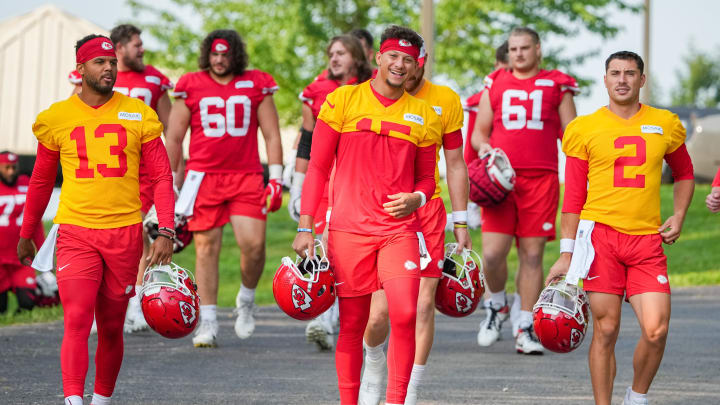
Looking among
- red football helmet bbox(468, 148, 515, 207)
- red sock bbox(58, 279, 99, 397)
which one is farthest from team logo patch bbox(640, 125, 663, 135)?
red sock bbox(58, 279, 99, 397)

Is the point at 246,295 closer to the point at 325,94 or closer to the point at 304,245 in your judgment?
the point at 325,94

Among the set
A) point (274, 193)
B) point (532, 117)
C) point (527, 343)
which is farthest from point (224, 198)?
point (527, 343)

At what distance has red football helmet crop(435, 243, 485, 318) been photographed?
689 centimetres

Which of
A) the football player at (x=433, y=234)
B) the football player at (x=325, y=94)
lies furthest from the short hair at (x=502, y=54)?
the football player at (x=433, y=234)

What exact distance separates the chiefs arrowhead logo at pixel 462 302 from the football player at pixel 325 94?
248 centimetres

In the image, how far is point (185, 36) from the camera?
3238cm

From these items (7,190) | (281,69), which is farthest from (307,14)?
(7,190)

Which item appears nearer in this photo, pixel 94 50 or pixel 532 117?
pixel 94 50

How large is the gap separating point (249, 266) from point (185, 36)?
23519 millimetres

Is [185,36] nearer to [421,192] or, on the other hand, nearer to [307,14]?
[307,14]

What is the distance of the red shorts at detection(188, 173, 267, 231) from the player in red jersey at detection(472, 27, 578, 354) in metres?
1.85

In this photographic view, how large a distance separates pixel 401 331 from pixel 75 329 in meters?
1.67

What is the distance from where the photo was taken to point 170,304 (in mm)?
6398

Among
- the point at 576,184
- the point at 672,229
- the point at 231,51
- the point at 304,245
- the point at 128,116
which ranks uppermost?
the point at 231,51
